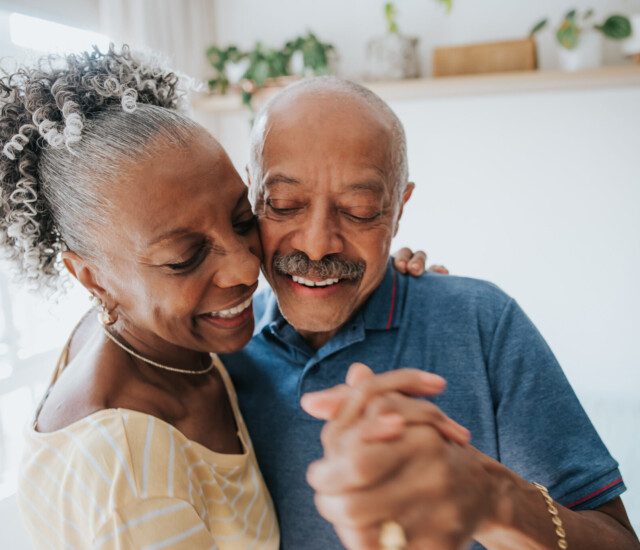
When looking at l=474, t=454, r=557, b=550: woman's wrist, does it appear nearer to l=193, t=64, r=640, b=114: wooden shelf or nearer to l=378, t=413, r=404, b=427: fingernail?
l=378, t=413, r=404, b=427: fingernail

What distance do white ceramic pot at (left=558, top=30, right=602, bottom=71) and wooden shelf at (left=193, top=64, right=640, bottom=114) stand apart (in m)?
0.08

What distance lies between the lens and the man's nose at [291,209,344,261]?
1032 millimetres

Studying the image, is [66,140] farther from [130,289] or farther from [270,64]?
[270,64]

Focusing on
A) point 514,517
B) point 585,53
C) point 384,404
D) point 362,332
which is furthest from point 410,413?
point 585,53

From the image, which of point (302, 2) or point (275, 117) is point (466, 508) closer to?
point (275, 117)

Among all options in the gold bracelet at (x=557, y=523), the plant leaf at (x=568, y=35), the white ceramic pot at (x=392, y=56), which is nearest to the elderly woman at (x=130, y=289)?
the gold bracelet at (x=557, y=523)

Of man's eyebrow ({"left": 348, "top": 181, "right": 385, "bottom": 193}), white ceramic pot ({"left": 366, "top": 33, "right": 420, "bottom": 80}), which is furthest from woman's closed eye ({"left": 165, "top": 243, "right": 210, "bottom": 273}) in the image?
white ceramic pot ({"left": 366, "top": 33, "right": 420, "bottom": 80})

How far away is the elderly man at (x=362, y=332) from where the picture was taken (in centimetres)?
97

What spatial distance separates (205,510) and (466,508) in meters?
0.50

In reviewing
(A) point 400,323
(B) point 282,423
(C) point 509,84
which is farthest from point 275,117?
(C) point 509,84

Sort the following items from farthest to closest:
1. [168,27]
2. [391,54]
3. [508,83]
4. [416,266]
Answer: [168,27] < [391,54] < [508,83] < [416,266]

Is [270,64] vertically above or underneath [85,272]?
above

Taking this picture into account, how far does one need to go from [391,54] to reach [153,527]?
281 centimetres

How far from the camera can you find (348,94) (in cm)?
107
